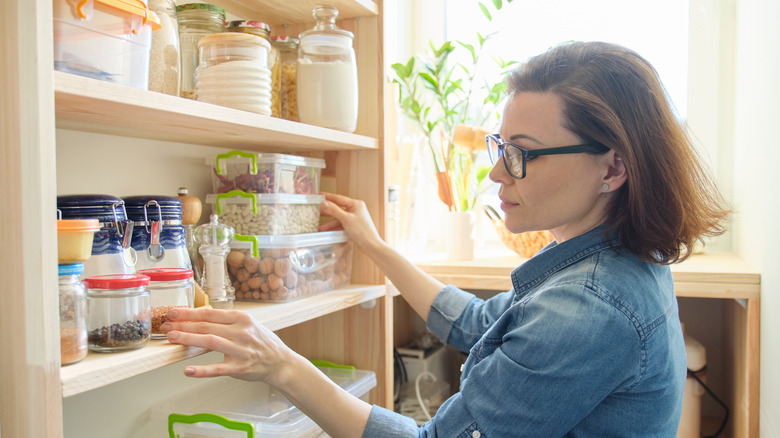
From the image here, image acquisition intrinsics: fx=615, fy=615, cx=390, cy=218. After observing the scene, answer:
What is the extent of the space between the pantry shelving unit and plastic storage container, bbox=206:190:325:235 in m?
0.11

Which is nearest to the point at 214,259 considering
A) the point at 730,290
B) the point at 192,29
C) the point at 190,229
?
the point at 190,229

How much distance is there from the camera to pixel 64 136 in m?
0.99

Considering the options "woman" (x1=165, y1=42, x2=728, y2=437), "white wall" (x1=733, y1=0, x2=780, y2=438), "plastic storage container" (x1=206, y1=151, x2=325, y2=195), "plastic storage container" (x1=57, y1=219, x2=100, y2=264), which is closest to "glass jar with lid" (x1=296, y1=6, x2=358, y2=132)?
"plastic storage container" (x1=206, y1=151, x2=325, y2=195)

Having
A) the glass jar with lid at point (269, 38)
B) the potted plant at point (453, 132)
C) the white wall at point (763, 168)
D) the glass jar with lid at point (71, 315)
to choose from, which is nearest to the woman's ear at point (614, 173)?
the white wall at point (763, 168)

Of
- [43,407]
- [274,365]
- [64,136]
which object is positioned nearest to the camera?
[43,407]

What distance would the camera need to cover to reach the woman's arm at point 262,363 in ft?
2.76

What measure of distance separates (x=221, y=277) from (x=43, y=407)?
42cm

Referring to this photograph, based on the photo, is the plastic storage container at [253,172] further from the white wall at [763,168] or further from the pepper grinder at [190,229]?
the white wall at [763,168]

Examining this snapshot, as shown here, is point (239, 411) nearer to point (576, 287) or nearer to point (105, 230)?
point (105, 230)

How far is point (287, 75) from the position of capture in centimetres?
125

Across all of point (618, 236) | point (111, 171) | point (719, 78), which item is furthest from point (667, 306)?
point (719, 78)

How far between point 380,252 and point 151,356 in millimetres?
639

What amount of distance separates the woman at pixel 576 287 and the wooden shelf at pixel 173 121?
0.95ft

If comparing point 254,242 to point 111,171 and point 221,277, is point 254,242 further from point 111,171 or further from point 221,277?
point 111,171
